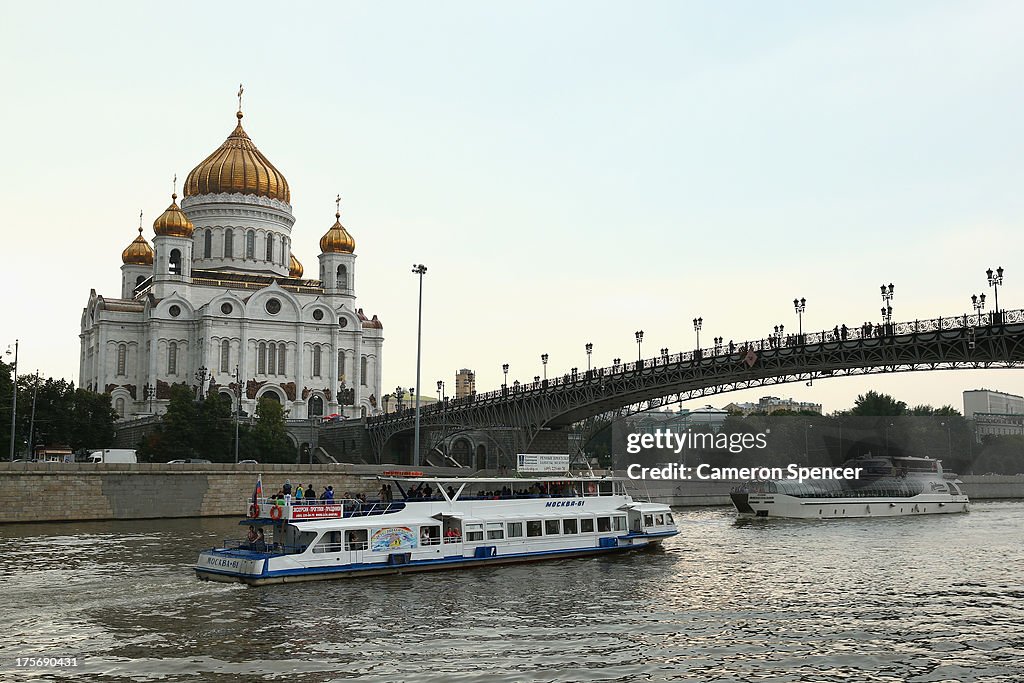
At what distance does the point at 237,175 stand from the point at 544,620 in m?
98.7

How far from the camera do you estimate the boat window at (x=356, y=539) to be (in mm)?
33194

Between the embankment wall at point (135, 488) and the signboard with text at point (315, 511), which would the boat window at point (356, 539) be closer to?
the signboard with text at point (315, 511)

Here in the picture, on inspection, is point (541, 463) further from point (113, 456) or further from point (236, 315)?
point (236, 315)

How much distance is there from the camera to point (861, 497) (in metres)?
65.9

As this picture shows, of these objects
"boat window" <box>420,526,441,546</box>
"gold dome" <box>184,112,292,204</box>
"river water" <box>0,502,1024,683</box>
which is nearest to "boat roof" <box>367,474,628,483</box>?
"boat window" <box>420,526,441,546</box>

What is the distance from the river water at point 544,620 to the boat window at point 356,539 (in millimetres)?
1164

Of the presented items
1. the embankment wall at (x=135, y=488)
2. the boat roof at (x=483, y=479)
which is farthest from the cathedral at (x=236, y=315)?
the boat roof at (x=483, y=479)

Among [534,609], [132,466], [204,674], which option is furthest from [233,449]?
[204,674]

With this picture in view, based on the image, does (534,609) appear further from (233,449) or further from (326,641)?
(233,449)

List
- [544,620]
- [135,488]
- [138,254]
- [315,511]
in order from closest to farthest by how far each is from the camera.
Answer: [544,620], [315,511], [135,488], [138,254]

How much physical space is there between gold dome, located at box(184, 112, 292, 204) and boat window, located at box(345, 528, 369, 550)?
8928 centimetres

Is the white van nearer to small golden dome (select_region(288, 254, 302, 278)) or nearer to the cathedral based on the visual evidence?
the cathedral

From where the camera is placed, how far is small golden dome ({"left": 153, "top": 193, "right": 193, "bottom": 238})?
367 ft

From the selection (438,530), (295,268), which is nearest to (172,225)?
(295,268)
